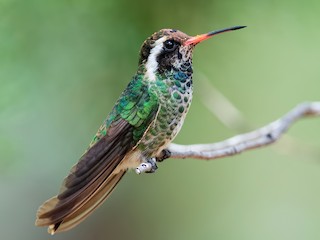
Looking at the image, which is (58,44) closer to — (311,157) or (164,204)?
(311,157)

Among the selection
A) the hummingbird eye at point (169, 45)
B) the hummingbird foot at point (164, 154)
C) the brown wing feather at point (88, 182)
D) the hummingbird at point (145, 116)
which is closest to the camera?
the brown wing feather at point (88, 182)

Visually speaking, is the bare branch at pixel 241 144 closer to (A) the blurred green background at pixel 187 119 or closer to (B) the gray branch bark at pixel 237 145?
(B) the gray branch bark at pixel 237 145

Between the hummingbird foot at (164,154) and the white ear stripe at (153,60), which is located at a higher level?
the white ear stripe at (153,60)

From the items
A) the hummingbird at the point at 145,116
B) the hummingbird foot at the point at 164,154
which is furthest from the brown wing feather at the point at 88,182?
the hummingbird foot at the point at 164,154

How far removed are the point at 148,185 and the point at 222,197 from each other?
2.09 ft

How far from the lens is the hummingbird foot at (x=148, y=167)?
1241 millimetres

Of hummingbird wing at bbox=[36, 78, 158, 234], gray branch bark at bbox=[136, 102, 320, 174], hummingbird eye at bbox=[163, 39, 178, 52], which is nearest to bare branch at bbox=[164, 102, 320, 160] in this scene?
gray branch bark at bbox=[136, 102, 320, 174]

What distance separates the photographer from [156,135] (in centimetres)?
136

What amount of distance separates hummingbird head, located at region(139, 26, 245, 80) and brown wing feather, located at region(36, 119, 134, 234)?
16 cm

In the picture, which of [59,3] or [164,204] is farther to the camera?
[164,204]

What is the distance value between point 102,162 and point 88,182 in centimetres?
8

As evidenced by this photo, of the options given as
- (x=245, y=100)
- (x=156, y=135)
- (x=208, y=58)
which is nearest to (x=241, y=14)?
(x=208, y=58)

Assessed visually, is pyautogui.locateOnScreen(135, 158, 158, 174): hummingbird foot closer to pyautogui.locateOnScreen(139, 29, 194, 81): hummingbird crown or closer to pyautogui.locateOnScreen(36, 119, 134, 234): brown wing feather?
pyautogui.locateOnScreen(36, 119, 134, 234): brown wing feather

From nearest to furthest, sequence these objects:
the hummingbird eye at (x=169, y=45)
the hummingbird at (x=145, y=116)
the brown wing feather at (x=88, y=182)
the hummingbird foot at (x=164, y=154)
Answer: the brown wing feather at (x=88, y=182)
the hummingbird at (x=145, y=116)
the hummingbird eye at (x=169, y=45)
the hummingbird foot at (x=164, y=154)
